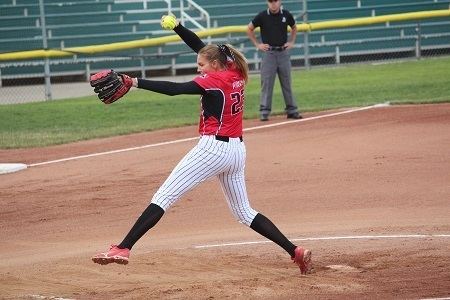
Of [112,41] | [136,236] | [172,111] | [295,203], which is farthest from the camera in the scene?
[112,41]

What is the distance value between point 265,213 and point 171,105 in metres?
12.2

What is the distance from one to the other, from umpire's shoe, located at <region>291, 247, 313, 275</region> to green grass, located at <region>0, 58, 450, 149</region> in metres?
10.4

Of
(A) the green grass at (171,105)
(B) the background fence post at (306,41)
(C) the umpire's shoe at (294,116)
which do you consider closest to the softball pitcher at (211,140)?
(A) the green grass at (171,105)

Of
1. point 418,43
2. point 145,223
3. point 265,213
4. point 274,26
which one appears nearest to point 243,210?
point 145,223

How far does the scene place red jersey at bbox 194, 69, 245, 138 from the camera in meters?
7.90

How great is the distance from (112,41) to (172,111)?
23.0 ft

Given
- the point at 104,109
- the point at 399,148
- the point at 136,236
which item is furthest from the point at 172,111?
the point at 136,236

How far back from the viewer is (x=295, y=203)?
11719 mm

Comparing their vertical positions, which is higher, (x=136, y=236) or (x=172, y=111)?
(x=136, y=236)

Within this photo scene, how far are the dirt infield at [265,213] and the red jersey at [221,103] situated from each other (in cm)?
123

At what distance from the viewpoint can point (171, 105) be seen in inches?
912

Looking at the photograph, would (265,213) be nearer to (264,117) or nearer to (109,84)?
(109,84)

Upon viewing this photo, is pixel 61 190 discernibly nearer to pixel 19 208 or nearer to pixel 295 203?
pixel 19 208

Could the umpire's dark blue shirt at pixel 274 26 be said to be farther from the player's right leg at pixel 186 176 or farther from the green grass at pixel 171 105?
the player's right leg at pixel 186 176
